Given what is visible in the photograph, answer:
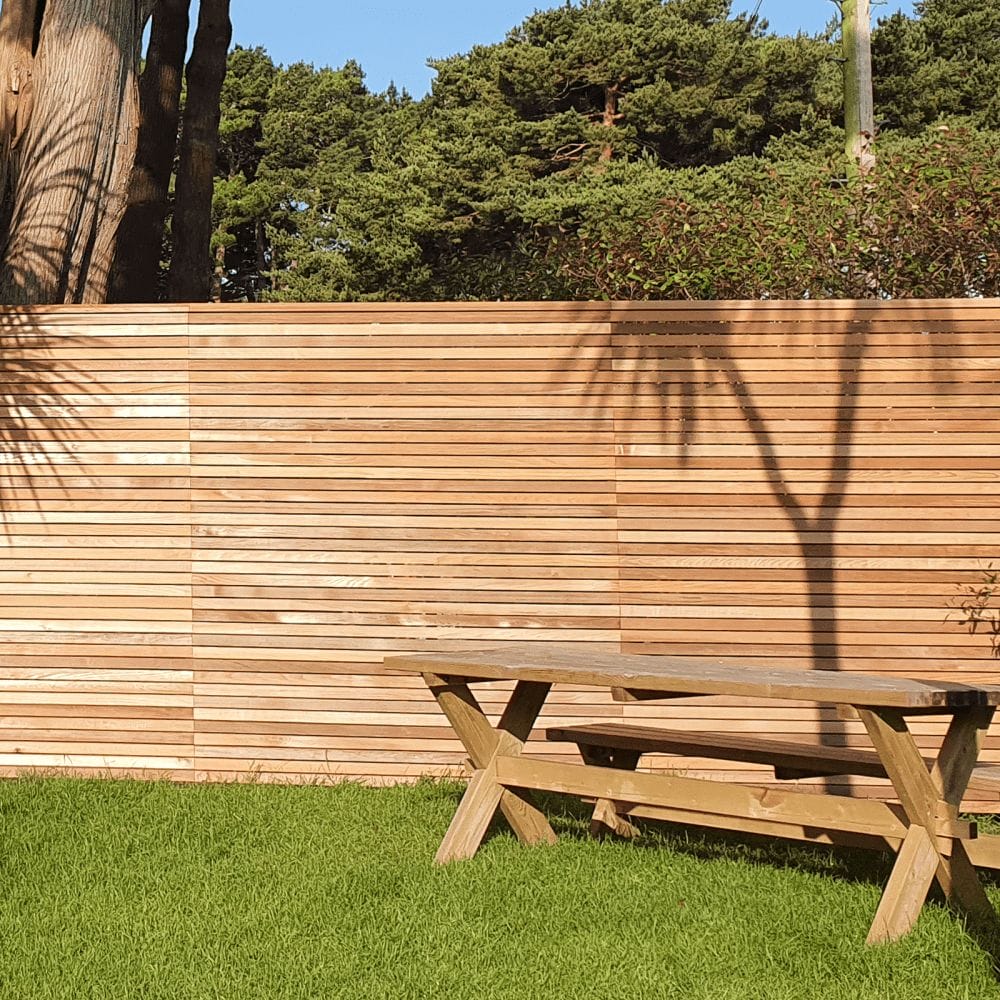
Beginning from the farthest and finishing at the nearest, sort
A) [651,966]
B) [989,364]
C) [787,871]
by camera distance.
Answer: [989,364] < [787,871] < [651,966]

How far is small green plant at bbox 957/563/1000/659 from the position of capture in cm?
518

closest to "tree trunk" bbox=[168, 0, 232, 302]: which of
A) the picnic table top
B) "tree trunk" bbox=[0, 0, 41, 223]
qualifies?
"tree trunk" bbox=[0, 0, 41, 223]

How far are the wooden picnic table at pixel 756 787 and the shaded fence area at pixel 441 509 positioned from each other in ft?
3.63

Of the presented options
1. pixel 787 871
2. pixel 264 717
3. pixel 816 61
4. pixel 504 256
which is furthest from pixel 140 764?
pixel 816 61

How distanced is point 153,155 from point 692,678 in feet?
21.1

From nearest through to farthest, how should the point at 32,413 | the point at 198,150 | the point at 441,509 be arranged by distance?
the point at 441,509, the point at 32,413, the point at 198,150

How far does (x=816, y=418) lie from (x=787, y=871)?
2.07 m

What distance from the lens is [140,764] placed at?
5.45m

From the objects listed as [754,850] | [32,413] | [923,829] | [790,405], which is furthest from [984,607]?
[32,413]


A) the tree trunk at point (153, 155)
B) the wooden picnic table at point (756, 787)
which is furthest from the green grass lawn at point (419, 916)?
the tree trunk at point (153, 155)

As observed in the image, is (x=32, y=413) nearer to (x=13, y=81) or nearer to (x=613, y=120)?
(x=13, y=81)

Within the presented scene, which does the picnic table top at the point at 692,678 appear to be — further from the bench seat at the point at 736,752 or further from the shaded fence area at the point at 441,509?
the shaded fence area at the point at 441,509

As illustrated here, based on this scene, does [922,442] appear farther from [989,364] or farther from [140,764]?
[140,764]

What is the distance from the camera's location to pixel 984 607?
5184 millimetres
